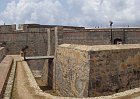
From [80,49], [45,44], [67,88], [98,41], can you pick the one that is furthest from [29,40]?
[80,49]

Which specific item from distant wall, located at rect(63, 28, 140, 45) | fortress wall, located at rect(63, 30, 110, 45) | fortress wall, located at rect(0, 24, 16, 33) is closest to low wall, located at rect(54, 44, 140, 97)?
distant wall, located at rect(63, 28, 140, 45)

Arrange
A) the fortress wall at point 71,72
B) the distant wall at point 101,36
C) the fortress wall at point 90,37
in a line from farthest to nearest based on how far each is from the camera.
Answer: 1. the fortress wall at point 90,37
2. the distant wall at point 101,36
3. the fortress wall at point 71,72

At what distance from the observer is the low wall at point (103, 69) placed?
13.5 m

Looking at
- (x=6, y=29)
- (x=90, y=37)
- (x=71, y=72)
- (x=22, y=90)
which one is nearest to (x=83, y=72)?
(x=71, y=72)

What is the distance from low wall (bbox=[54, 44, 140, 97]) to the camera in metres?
13.5

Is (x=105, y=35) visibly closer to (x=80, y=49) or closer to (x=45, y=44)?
(x=45, y=44)

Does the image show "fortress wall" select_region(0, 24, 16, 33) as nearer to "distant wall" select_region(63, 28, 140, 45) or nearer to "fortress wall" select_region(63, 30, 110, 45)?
"distant wall" select_region(63, 28, 140, 45)

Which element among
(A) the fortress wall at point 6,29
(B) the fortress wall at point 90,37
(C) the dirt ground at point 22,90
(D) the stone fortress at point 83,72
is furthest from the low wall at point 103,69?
(A) the fortress wall at point 6,29

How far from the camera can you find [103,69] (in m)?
13.6

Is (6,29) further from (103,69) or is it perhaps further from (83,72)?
(103,69)

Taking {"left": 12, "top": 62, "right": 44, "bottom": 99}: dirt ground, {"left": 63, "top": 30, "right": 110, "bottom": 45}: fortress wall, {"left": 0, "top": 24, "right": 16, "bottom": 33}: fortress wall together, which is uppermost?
{"left": 0, "top": 24, "right": 16, "bottom": 33}: fortress wall

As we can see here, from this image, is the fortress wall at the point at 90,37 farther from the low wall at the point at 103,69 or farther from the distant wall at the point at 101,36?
the low wall at the point at 103,69

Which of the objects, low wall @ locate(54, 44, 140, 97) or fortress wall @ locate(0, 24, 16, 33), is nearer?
low wall @ locate(54, 44, 140, 97)

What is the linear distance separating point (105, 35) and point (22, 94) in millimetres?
16457
